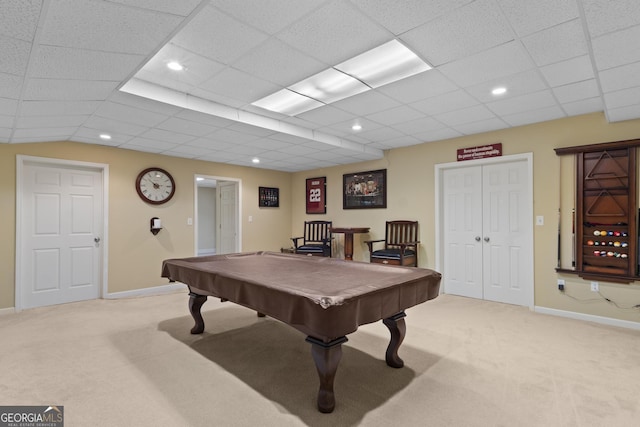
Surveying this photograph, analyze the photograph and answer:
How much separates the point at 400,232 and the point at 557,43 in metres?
3.64

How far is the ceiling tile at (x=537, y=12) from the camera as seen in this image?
1.83 meters

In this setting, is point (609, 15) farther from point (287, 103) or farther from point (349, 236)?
point (349, 236)

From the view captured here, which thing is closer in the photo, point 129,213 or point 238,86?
point 238,86

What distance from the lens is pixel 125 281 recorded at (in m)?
5.02

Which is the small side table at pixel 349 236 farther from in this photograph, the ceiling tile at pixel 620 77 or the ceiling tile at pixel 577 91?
the ceiling tile at pixel 620 77

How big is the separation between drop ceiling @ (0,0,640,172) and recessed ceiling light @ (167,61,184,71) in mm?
57

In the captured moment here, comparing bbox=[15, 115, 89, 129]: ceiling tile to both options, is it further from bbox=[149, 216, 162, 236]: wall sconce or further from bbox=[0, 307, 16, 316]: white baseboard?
bbox=[0, 307, 16, 316]: white baseboard

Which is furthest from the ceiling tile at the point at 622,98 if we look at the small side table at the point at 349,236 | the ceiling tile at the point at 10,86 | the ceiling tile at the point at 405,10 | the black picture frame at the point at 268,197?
the black picture frame at the point at 268,197

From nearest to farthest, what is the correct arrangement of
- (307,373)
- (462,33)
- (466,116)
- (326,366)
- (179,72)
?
(326,366) < (462,33) < (307,373) < (179,72) < (466,116)

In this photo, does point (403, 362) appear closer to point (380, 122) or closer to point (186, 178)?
point (380, 122)

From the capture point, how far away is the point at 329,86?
3.09 meters

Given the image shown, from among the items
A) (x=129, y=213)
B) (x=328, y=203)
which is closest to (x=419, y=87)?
(x=328, y=203)

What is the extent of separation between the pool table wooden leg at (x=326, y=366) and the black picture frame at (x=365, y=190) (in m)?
4.11

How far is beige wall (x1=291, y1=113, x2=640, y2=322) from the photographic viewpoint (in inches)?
144
